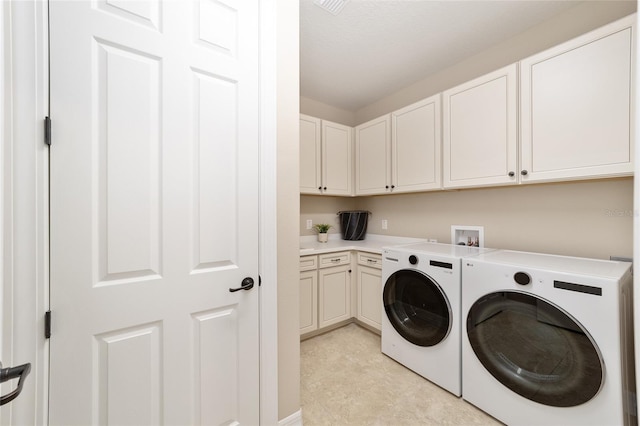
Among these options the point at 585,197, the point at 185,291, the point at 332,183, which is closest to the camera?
the point at 185,291

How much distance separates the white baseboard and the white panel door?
18 cm

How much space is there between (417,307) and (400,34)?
215cm

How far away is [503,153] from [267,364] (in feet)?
6.70

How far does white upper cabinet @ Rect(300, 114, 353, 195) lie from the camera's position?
8.69 ft

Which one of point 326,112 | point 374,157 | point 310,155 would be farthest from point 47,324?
point 326,112

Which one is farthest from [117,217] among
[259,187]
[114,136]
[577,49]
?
[577,49]

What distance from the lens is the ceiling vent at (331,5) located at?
1644 millimetres

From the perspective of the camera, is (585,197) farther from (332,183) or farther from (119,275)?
(119,275)

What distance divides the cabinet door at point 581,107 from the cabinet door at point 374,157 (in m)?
1.16

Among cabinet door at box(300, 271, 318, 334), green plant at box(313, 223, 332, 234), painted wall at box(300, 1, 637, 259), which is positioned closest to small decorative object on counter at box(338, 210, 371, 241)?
green plant at box(313, 223, 332, 234)

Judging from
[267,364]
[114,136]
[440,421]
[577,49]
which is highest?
[577,49]

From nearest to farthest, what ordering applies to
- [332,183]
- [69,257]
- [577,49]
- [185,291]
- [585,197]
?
[69,257] < [185,291] < [577,49] < [585,197] < [332,183]

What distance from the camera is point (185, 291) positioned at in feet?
3.36

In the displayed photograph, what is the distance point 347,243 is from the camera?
9.56 feet
